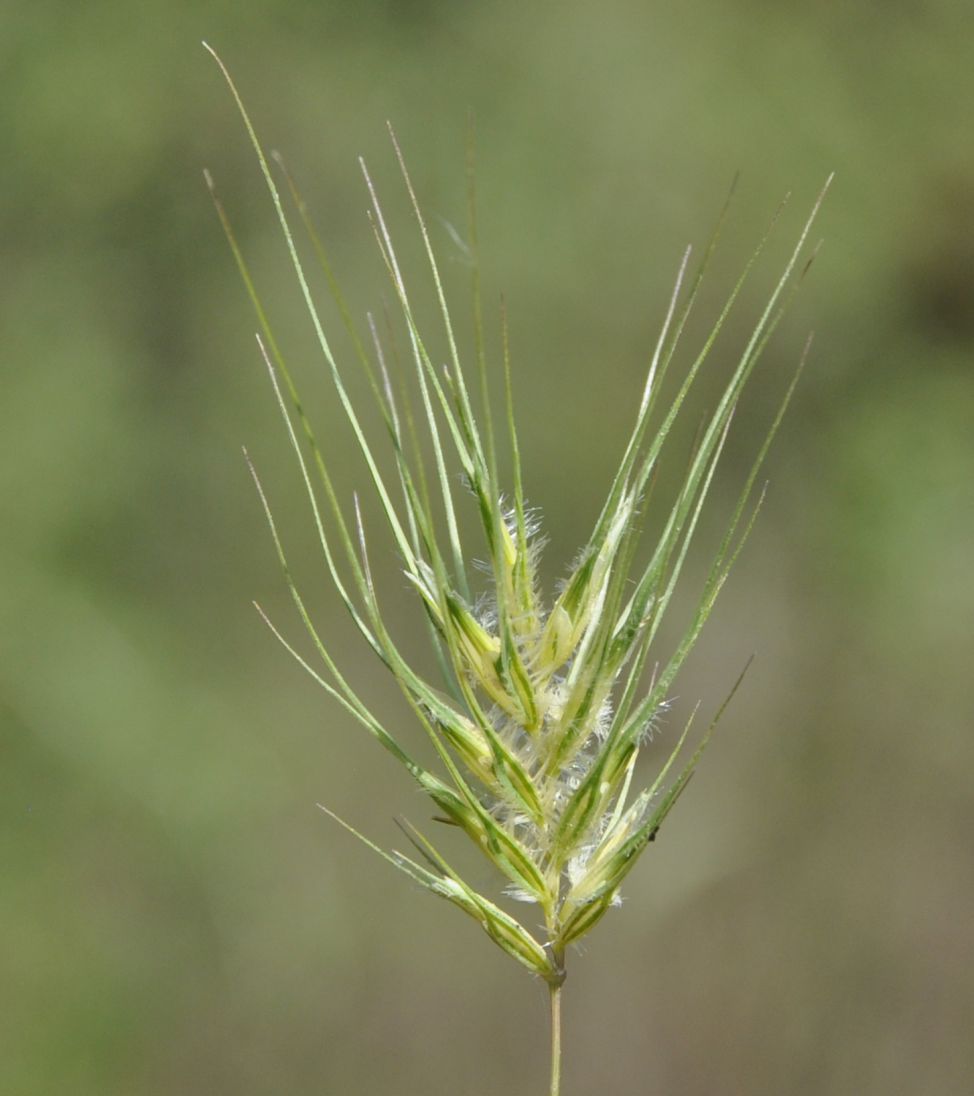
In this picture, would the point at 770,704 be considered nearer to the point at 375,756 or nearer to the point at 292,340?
the point at 375,756

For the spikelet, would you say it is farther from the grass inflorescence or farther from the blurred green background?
the blurred green background

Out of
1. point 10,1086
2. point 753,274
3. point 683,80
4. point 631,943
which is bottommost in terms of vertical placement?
point 10,1086

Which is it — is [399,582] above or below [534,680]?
below

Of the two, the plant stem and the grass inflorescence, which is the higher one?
the grass inflorescence

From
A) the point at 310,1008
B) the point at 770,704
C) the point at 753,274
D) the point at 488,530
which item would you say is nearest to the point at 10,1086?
the point at 310,1008

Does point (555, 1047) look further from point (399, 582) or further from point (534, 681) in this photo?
point (399, 582)

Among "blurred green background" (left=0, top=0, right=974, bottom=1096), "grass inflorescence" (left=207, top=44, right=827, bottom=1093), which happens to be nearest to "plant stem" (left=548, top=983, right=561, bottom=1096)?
"grass inflorescence" (left=207, top=44, right=827, bottom=1093)

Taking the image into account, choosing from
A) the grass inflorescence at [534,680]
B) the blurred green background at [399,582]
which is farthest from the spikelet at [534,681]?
the blurred green background at [399,582]

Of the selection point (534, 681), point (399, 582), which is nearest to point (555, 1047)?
point (534, 681)
